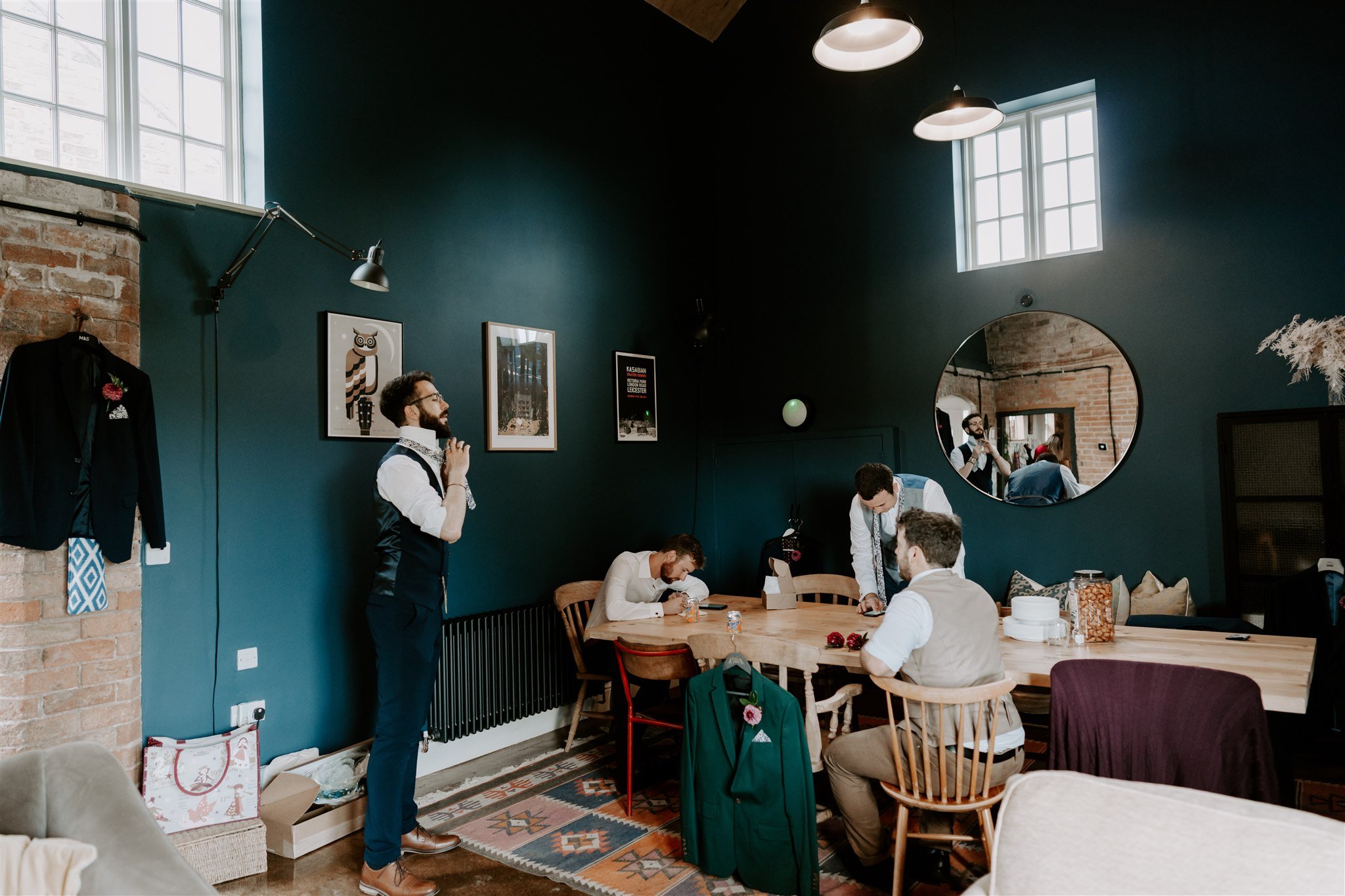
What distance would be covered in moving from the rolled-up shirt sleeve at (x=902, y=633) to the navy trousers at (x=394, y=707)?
154 centimetres

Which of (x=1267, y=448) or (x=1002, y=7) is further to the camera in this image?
(x=1002, y=7)

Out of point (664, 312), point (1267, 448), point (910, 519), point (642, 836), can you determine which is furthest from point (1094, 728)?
point (664, 312)

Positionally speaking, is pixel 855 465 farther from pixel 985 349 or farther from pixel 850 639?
pixel 850 639

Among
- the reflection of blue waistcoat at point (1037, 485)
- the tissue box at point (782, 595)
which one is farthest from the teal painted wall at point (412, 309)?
the reflection of blue waistcoat at point (1037, 485)

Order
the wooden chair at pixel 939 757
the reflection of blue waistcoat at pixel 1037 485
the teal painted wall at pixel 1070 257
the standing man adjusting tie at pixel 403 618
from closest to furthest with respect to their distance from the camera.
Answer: the wooden chair at pixel 939 757 < the standing man adjusting tie at pixel 403 618 < the teal painted wall at pixel 1070 257 < the reflection of blue waistcoat at pixel 1037 485

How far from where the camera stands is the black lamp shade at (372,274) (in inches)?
134

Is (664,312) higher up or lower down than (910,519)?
higher up

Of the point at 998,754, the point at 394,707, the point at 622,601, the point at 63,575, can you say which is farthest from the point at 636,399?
the point at 998,754

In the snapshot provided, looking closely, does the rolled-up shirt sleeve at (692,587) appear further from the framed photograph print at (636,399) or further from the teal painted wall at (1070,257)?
the teal painted wall at (1070,257)

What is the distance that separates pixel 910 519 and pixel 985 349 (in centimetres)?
266

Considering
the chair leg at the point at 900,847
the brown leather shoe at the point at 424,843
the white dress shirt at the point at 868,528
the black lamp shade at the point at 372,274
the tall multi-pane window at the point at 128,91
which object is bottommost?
the brown leather shoe at the point at 424,843

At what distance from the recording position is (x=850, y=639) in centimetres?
319

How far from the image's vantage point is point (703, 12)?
236 inches

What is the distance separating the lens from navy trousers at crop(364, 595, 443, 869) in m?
2.84
